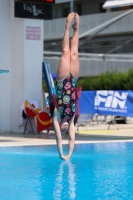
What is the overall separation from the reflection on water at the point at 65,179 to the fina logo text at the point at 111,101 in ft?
36.3

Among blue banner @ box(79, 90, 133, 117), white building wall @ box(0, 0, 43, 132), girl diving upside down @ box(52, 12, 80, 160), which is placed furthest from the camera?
blue banner @ box(79, 90, 133, 117)

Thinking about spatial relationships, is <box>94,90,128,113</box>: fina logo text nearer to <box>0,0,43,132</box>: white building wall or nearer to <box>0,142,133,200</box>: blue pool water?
<box>0,0,43,132</box>: white building wall

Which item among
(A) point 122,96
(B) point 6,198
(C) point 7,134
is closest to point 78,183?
(B) point 6,198

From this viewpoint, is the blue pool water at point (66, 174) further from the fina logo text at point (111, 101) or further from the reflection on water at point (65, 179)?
the fina logo text at point (111, 101)

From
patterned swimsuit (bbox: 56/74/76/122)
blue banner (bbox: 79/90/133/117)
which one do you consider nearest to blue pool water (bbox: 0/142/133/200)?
patterned swimsuit (bbox: 56/74/76/122)

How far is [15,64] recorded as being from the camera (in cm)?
1761

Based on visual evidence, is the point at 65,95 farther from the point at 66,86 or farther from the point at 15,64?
the point at 15,64

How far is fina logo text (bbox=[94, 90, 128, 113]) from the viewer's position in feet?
68.3

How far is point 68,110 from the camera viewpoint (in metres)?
10.1

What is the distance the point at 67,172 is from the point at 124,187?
5.16 ft

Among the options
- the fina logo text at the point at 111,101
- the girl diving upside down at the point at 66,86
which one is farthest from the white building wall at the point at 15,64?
the girl diving upside down at the point at 66,86

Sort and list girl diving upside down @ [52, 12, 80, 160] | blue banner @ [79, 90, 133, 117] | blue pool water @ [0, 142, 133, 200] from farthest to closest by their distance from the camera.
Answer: blue banner @ [79, 90, 133, 117] → girl diving upside down @ [52, 12, 80, 160] → blue pool water @ [0, 142, 133, 200]

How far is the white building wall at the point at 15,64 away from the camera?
57.3ft

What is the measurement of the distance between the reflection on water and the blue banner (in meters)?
11.0
